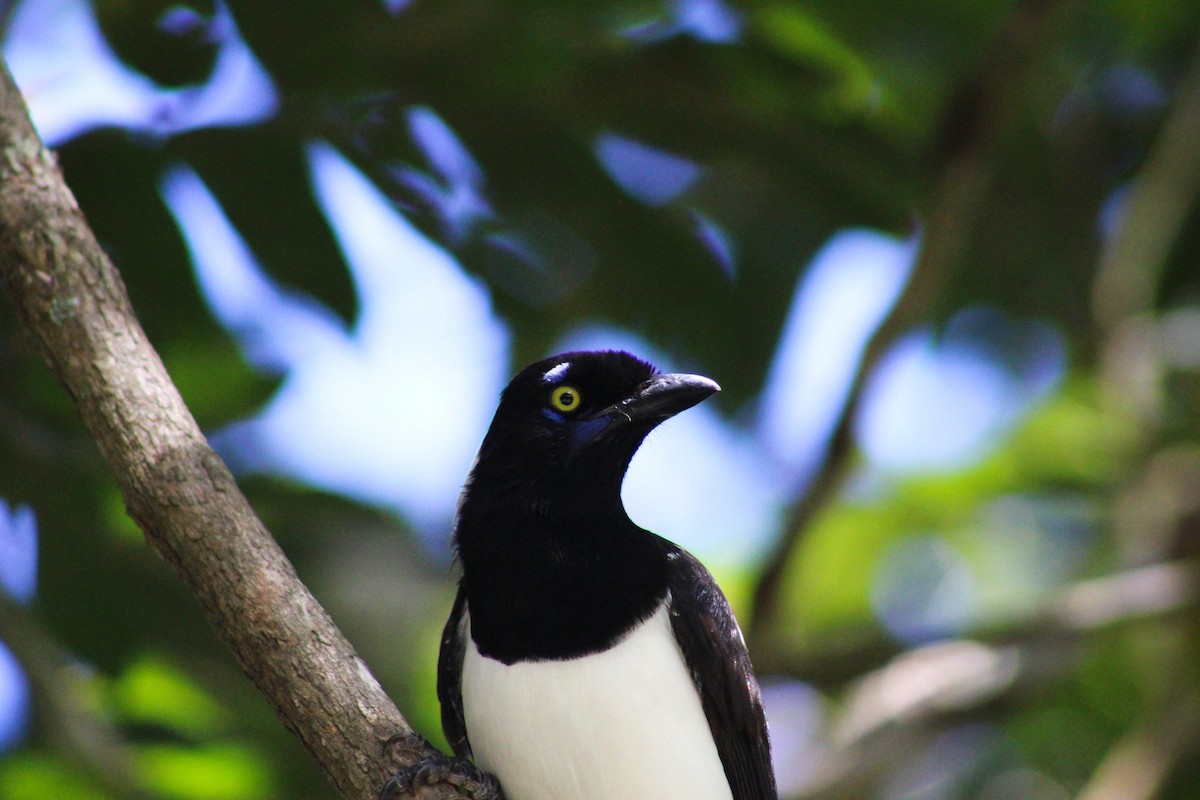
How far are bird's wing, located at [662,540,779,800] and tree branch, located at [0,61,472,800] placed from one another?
0.84m

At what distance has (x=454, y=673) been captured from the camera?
4023mm

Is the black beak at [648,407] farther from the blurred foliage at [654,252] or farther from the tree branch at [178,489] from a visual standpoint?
the tree branch at [178,489]

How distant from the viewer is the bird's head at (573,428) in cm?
386

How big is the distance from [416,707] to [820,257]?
246cm

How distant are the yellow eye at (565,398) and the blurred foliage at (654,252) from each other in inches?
27.4

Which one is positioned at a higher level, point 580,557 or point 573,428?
point 573,428

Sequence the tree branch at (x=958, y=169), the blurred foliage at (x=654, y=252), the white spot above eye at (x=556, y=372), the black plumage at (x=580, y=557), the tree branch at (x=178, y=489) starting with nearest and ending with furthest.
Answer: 1. the tree branch at (x=178, y=489)
2. the black plumage at (x=580, y=557)
3. the white spot above eye at (x=556, y=372)
4. the blurred foliage at (x=654, y=252)
5. the tree branch at (x=958, y=169)

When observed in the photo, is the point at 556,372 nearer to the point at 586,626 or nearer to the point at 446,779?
the point at 586,626

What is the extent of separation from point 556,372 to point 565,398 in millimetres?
81

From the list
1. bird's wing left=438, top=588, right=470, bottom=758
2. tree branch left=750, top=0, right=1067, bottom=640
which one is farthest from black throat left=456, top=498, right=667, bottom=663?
tree branch left=750, top=0, right=1067, bottom=640

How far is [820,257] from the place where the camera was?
221 inches

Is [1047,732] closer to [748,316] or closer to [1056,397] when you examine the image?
[1056,397]

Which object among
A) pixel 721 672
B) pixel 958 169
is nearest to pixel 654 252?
pixel 958 169

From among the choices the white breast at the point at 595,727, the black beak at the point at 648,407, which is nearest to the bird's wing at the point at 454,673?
the white breast at the point at 595,727
